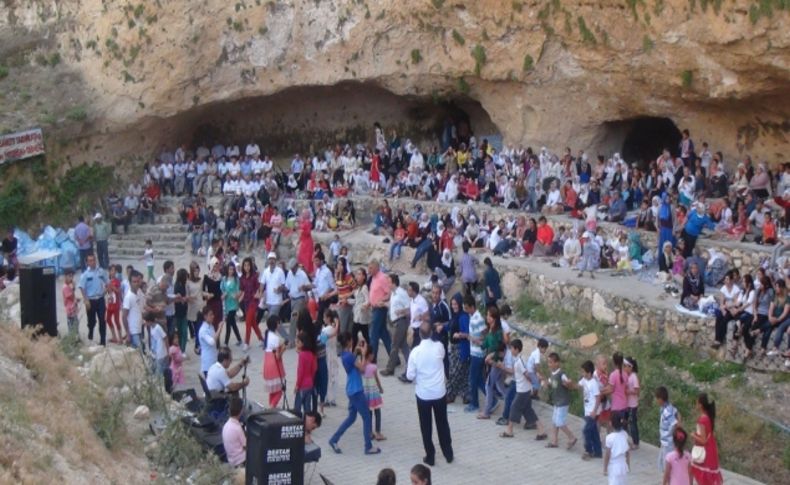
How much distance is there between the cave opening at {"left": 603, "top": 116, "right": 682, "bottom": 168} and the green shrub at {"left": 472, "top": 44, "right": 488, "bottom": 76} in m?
3.16

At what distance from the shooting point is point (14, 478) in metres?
9.21

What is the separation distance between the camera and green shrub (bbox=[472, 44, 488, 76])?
26016 mm

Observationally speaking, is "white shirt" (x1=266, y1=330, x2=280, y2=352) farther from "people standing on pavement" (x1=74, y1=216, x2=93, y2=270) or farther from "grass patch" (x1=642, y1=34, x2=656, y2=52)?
"grass patch" (x1=642, y1=34, x2=656, y2=52)

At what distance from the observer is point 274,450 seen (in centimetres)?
1106

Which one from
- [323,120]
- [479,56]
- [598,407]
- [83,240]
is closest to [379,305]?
[598,407]

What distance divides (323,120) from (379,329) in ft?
46.6

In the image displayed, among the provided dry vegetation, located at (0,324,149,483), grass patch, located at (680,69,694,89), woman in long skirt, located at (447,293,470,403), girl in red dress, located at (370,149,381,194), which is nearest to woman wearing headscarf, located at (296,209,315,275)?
girl in red dress, located at (370,149,381,194)

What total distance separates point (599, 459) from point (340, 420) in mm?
3529

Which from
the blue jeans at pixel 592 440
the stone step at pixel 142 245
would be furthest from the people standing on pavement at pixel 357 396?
A: the stone step at pixel 142 245

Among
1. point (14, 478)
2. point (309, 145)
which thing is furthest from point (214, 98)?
point (14, 478)

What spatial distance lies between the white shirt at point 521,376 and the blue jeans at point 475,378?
0.98m

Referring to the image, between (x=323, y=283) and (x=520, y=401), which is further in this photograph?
(x=323, y=283)

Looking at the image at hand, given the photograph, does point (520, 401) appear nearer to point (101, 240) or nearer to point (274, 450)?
point (274, 450)

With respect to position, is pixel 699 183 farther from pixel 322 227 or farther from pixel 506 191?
pixel 322 227
